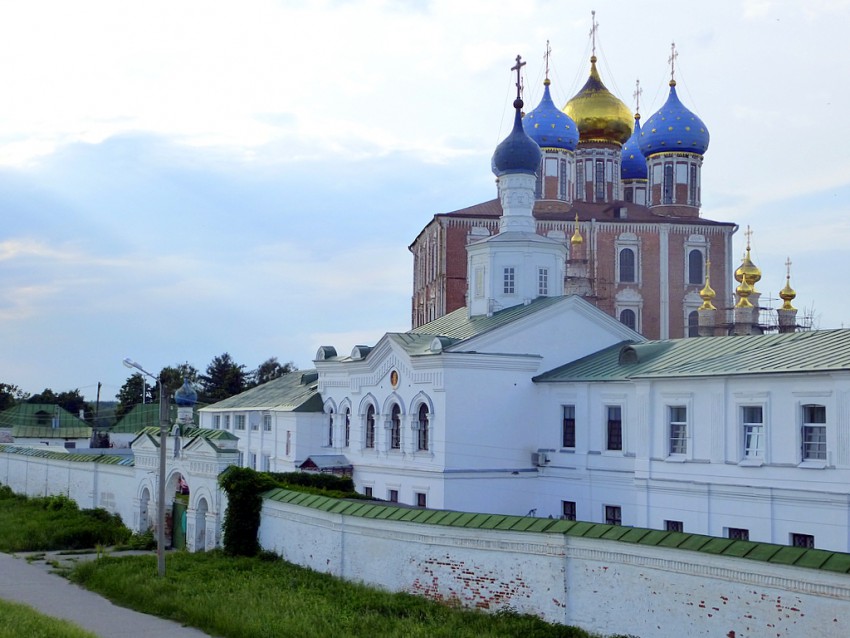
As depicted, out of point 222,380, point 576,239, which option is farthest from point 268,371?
point 576,239

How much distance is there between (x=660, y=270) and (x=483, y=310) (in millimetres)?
22126

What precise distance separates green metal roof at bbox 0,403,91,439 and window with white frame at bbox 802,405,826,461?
4193 centimetres

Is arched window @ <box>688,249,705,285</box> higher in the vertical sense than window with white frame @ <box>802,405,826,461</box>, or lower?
higher

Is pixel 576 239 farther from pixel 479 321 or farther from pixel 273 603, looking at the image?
pixel 273 603

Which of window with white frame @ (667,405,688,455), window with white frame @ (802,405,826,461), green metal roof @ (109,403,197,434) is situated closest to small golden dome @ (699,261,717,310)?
window with white frame @ (667,405,688,455)

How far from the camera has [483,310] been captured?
30.8 metres

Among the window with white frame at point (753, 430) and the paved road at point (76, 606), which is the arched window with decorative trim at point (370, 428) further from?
the window with white frame at point (753, 430)

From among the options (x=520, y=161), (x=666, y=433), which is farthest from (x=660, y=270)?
(x=666, y=433)

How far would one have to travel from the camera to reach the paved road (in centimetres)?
1720

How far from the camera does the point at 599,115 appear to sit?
5316 centimetres

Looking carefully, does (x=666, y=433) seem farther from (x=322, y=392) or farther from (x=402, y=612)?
(x=322, y=392)

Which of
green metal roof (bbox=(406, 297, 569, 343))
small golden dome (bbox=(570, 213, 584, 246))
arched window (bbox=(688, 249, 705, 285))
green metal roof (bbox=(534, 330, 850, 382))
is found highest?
small golden dome (bbox=(570, 213, 584, 246))

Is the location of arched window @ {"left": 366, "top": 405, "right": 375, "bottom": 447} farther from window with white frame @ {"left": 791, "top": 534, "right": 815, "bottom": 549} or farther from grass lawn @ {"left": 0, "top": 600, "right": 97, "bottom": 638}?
grass lawn @ {"left": 0, "top": 600, "right": 97, "bottom": 638}

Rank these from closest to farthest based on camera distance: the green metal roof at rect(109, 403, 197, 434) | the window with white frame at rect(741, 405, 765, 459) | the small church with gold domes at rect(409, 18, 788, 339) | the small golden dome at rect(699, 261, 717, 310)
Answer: the window with white frame at rect(741, 405, 765, 459)
the small golden dome at rect(699, 261, 717, 310)
the small church with gold domes at rect(409, 18, 788, 339)
the green metal roof at rect(109, 403, 197, 434)
